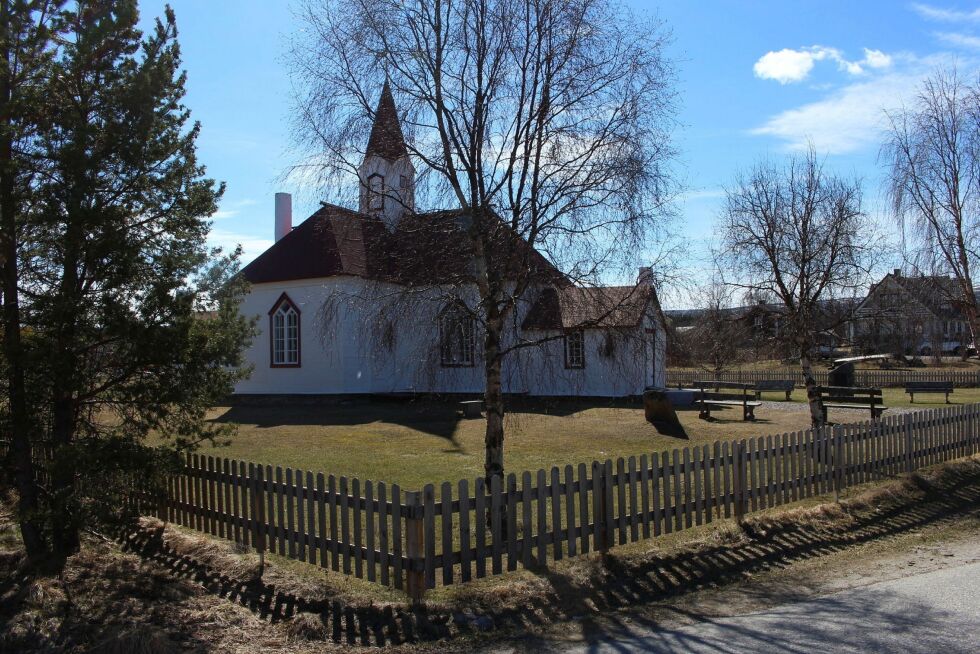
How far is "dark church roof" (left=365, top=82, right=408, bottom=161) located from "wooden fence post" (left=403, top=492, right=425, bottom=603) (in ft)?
14.9

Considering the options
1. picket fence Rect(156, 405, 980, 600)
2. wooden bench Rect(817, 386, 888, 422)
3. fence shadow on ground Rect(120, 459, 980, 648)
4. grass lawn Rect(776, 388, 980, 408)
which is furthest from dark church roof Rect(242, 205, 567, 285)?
grass lawn Rect(776, 388, 980, 408)

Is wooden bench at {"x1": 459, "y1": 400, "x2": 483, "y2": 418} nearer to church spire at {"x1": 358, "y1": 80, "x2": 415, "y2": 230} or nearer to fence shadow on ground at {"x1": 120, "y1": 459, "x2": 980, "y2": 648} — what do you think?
fence shadow on ground at {"x1": 120, "y1": 459, "x2": 980, "y2": 648}

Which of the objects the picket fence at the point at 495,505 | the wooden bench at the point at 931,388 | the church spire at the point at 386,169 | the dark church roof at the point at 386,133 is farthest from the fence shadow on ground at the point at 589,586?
the wooden bench at the point at 931,388

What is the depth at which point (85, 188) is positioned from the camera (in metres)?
6.91

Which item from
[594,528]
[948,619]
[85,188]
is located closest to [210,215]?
[85,188]

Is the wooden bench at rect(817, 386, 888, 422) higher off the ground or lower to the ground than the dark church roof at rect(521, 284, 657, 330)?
lower

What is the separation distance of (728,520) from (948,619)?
11.9 ft

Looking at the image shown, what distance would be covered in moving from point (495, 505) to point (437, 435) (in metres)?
12.4

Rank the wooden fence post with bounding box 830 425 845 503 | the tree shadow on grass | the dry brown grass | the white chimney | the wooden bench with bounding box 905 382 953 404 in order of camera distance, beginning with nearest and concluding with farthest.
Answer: the dry brown grass < the wooden fence post with bounding box 830 425 845 503 < the tree shadow on grass < the wooden bench with bounding box 905 382 953 404 < the white chimney

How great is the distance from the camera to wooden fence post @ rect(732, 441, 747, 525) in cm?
946

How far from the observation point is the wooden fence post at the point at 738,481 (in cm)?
946

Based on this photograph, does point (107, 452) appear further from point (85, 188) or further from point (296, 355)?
point (296, 355)

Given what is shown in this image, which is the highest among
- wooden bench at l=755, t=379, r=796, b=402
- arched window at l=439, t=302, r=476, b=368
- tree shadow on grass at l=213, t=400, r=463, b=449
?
arched window at l=439, t=302, r=476, b=368

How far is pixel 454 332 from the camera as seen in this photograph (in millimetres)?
9055
